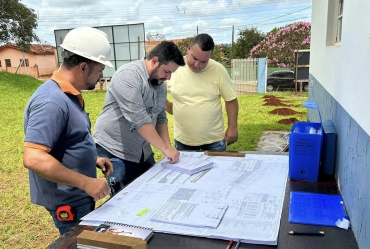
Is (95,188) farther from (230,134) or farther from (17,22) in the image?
(17,22)

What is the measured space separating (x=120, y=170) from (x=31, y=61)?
106 ft

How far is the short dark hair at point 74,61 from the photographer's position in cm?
140

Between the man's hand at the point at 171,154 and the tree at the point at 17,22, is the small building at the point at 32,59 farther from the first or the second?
the man's hand at the point at 171,154

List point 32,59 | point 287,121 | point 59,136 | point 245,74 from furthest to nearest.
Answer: point 32,59 → point 245,74 → point 287,121 → point 59,136

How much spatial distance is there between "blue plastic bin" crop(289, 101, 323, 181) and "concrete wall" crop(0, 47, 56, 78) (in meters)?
26.8

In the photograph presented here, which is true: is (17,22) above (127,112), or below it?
above

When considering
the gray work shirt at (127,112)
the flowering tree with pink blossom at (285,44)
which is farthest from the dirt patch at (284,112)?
the flowering tree with pink blossom at (285,44)

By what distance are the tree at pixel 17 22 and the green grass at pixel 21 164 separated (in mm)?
6286

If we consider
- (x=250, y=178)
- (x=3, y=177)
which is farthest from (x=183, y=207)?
(x=3, y=177)

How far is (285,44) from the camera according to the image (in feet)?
55.4

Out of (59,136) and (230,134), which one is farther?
(230,134)

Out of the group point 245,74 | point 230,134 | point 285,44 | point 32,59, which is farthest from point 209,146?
point 32,59

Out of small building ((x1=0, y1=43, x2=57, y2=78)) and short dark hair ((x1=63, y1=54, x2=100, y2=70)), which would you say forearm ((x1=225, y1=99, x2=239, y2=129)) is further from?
small building ((x1=0, y1=43, x2=57, y2=78))

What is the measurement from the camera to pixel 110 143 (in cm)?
190
